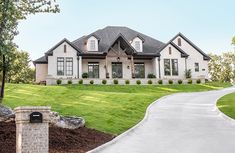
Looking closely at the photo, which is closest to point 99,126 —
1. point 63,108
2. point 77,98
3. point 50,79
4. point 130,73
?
point 63,108

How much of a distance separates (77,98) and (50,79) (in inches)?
565

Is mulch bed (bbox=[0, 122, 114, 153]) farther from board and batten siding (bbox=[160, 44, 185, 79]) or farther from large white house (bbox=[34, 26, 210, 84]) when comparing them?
board and batten siding (bbox=[160, 44, 185, 79])

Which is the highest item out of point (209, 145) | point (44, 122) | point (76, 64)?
point (76, 64)

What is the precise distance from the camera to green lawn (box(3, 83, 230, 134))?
18766mm

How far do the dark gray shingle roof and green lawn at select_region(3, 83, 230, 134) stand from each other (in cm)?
894

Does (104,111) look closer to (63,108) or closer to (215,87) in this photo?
(63,108)

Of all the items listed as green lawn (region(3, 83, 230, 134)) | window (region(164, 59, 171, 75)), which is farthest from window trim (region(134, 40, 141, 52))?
green lawn (region(3, 83, 230, 134))

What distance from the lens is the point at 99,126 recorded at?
17.1m

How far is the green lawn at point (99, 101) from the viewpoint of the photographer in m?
18.8

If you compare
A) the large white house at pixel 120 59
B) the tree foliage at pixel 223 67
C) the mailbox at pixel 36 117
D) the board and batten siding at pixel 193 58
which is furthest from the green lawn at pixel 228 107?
the tree foliage at pixel 223 67

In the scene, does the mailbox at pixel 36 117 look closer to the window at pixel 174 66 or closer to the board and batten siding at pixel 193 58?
the window at pixel 174 66

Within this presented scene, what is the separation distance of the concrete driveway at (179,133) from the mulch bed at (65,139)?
1.87ft

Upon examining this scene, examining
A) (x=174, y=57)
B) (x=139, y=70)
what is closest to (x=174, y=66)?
(x=174, y=57)

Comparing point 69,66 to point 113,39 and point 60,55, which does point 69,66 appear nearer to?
point 60,55
